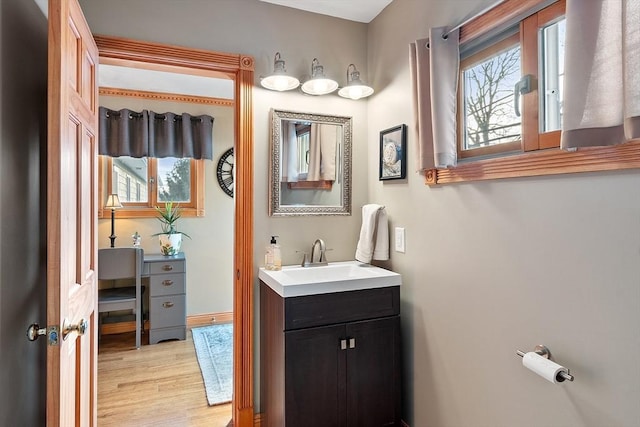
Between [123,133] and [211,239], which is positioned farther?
[211,239]

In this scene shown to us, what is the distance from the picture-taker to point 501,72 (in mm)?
1543

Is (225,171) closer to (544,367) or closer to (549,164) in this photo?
(549,164)

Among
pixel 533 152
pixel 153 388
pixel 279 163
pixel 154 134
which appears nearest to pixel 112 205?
pixel 154 134

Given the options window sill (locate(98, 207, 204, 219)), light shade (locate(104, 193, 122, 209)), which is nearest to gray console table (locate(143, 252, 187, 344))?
window sill (locate(98, 207, 204, 219))

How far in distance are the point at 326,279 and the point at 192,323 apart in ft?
8.29

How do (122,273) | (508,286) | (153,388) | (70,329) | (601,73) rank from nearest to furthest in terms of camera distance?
(601,73) → (70,329) → (508,286) → (153,388) → (122,273)

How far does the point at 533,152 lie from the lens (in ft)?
4.35

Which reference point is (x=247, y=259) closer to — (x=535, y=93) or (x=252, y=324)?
(x=252, y=324)

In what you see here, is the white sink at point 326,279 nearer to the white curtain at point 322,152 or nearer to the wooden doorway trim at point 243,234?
the wooden doorway trim at point 243,234

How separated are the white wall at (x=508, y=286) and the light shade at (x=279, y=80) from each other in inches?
→ 23.2

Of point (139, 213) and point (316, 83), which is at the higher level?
point (316, 83)

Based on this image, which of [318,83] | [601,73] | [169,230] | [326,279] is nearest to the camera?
[601,73]

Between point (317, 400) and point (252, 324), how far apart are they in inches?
23.8

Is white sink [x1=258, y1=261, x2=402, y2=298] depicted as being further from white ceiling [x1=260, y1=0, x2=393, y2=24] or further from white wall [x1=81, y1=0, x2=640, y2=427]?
white ceiling [x1=260, y1=0, x2=393, y2=24]
